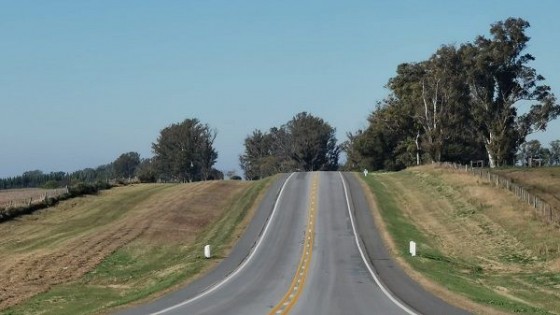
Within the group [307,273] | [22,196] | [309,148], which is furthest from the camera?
[309,148]

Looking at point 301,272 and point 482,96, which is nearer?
point 301,272

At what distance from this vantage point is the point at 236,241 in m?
48.0

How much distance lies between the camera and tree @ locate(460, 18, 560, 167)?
354 feet

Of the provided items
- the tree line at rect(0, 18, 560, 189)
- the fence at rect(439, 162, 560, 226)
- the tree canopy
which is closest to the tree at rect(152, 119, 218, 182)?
the tree canopy

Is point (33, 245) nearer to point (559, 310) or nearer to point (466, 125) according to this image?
point (559, 310)

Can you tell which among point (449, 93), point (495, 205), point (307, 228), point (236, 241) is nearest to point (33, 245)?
point (236, 241)

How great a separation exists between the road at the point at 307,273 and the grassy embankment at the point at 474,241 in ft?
5.62

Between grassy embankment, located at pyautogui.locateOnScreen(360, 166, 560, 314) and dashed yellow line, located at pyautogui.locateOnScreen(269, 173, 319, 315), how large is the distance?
5365 mm

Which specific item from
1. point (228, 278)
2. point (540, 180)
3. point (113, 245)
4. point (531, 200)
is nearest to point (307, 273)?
point (228, 278)

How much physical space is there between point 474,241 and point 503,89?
67.4 metres

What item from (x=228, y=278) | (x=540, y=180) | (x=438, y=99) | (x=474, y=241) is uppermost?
(x=438, y=99)

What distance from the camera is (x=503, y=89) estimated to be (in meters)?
109

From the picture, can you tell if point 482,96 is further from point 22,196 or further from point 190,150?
point 190,150

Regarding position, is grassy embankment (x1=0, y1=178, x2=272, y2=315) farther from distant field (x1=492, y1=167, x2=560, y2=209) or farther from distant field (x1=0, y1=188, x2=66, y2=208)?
distant field (x1=492, y1=167, x2=560, y2=209)
